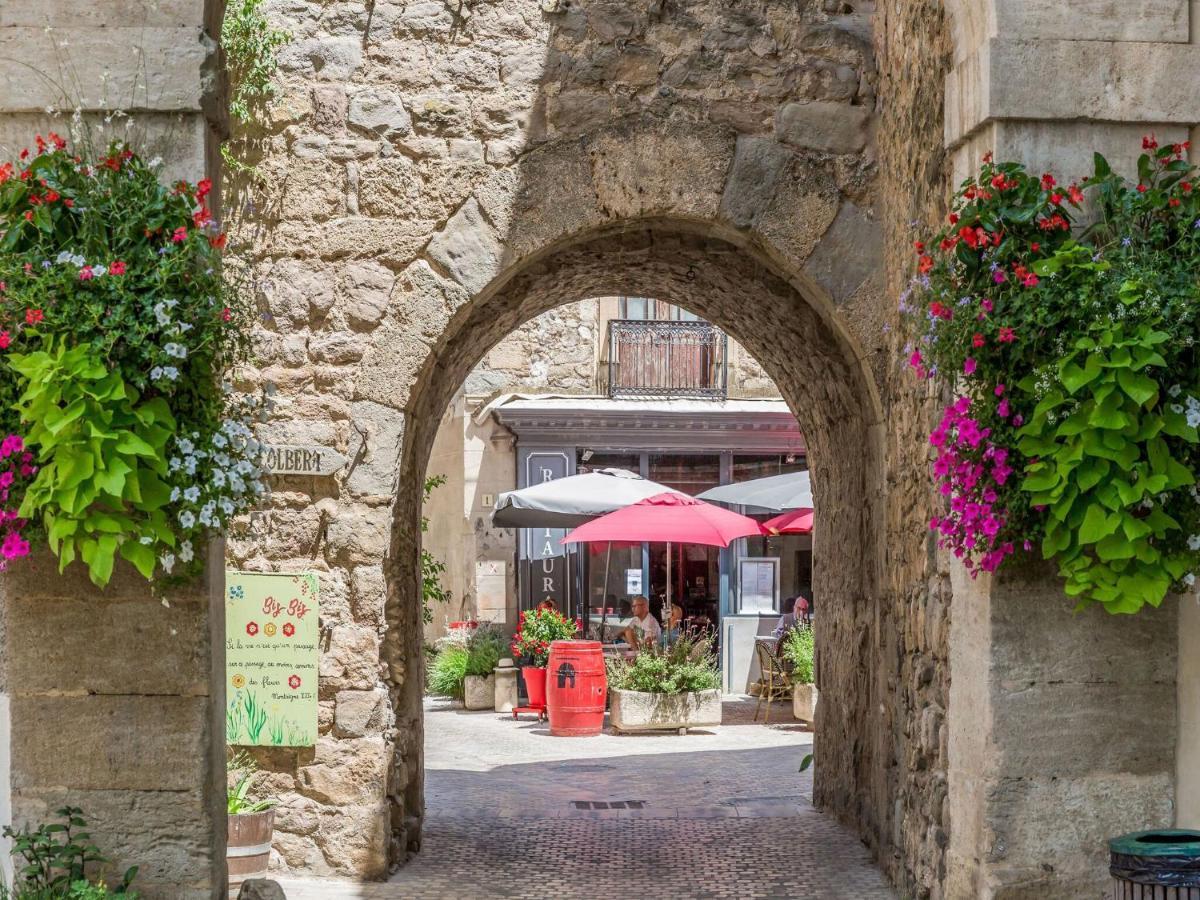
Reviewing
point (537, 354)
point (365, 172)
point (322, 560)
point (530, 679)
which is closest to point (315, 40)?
point (365, 172)

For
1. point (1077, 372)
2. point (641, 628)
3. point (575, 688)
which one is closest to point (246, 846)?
point (1077, 372)

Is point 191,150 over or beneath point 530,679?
over

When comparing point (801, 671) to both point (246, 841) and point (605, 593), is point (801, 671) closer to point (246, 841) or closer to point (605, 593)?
point (605, 593)

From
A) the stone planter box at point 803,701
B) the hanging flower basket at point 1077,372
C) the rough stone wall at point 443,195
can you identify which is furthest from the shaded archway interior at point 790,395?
the stone planter box at point 803,701

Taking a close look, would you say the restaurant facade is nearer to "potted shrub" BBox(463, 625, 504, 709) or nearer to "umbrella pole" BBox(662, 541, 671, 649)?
"umbrella pole" BBox(662, 541, 671, 649)

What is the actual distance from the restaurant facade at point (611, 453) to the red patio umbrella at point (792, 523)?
176 cm

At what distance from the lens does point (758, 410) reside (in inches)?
608

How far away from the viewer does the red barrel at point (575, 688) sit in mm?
11047

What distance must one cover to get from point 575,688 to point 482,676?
6.42ft

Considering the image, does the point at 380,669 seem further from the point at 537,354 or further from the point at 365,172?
the point at 537,354

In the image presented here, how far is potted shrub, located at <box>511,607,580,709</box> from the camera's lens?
12.2 m

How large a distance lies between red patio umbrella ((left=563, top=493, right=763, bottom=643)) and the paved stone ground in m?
1.66

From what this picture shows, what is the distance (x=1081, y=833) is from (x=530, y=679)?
8.79m

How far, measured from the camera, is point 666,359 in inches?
619
